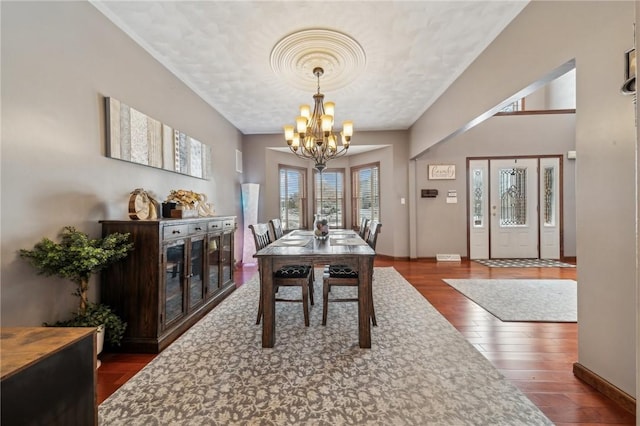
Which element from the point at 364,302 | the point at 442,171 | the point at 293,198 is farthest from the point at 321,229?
the point at 442,171

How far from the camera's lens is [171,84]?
3.06m

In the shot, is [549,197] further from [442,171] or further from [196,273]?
[196,273]

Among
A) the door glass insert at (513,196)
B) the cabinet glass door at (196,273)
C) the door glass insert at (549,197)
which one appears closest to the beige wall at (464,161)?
the door glass insert at (549,197)

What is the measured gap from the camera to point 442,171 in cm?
543

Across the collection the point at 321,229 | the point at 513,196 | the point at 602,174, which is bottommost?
the point at 321,229

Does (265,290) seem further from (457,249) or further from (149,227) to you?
(457,249)

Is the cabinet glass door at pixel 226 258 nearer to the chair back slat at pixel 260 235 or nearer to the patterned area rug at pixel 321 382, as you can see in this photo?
the chair back slat at pixel 260 235

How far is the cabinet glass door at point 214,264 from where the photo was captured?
3.01 metres

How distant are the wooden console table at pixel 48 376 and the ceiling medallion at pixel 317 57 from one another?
271 cm

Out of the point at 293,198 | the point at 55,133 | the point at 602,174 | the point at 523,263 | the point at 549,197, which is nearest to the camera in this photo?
the point at 602,174

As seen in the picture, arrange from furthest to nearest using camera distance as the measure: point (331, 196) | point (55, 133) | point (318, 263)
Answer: point (331, 196) → point (318, 263) → point (55, 133)

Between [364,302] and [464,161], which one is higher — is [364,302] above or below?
below

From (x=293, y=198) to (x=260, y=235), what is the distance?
3.38 m

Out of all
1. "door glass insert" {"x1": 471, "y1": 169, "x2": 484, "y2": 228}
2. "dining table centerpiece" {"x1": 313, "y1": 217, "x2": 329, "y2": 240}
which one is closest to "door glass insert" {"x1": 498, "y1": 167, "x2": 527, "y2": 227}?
"door glass insert" {"x1": 471, "y1": 169, "x2": 484, "y2": 228}
